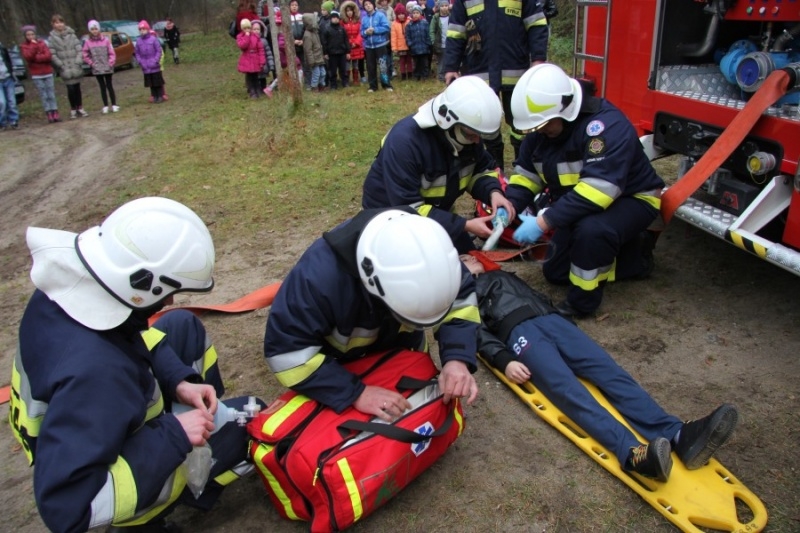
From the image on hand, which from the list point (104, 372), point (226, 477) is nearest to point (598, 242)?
point (226, 477)

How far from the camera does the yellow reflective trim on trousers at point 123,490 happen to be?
6.21ft

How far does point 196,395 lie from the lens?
2.44m

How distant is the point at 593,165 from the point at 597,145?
0.39ft

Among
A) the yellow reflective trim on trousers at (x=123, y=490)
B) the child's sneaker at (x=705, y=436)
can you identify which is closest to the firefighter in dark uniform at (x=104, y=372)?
the yellow reflective trim on trousers at (x=123, y=490)

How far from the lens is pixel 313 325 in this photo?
7.70ft

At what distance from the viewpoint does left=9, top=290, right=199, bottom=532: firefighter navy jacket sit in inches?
70.3

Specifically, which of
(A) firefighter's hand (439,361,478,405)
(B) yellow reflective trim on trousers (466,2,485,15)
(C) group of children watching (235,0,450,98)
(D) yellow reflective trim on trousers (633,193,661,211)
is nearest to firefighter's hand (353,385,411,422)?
(A) firefighter's hand (439,361,478,405)

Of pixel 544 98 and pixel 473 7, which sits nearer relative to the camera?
pixel 544 98

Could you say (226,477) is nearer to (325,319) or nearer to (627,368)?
(325,319)

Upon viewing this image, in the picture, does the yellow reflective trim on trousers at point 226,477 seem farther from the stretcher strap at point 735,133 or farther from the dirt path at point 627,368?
the stretcher strap at point 735,133

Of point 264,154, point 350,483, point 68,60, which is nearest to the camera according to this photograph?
point 350,483

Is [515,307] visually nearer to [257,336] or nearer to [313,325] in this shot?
[313,325]

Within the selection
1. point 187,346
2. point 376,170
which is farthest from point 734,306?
point 187,346

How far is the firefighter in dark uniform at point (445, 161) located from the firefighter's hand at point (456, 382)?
1.39 m
